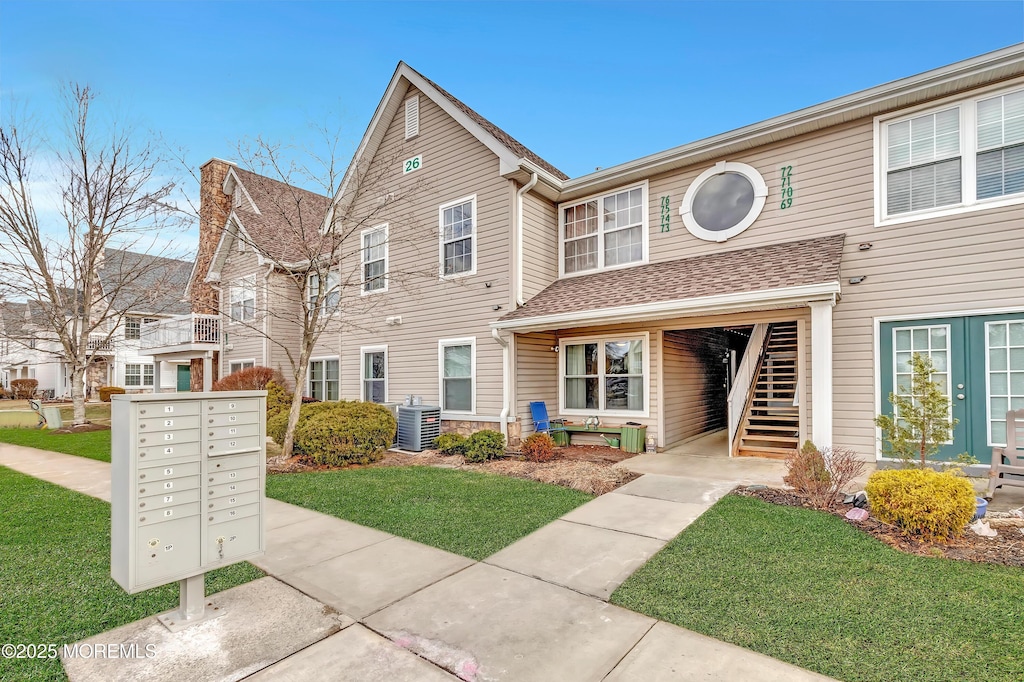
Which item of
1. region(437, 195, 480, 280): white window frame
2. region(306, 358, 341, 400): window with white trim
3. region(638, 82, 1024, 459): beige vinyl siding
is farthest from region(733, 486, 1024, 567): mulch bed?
region(306, 358, 341, 400): window with white trim

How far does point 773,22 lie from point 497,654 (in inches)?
543

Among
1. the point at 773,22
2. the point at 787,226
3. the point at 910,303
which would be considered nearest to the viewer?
the point at 910,303

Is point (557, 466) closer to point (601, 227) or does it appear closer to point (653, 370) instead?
point (653, 370)

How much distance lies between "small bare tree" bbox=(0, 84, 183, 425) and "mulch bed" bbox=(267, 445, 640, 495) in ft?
31.0

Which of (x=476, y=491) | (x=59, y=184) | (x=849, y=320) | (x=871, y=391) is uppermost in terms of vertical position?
(x=59, y=184)

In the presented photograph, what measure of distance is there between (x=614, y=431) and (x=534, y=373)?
2068 millimetres

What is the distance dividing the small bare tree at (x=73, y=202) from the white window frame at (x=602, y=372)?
1131cm

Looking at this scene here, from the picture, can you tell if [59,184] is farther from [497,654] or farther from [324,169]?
[497,654]

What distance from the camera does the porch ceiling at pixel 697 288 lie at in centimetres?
682

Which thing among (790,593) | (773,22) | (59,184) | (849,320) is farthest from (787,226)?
(59,184)

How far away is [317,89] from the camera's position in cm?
1069

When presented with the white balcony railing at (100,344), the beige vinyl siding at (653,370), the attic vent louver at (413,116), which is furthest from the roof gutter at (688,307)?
the white balcony railing at (100,344)

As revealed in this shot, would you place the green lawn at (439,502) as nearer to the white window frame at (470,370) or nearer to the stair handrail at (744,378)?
the white window frame at (470,370)

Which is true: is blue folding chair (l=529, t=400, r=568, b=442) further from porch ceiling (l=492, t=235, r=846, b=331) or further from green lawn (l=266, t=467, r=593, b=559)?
green lawn (l=266, t=467, r=593, b=559)
